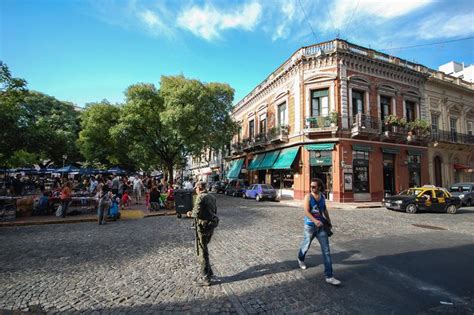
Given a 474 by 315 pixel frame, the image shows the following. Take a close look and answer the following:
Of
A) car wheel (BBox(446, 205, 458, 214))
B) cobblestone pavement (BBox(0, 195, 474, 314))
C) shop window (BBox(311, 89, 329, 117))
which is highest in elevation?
shop window (BBox(311, 89, 329, 117))

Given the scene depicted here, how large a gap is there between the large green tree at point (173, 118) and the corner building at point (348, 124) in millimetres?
5646

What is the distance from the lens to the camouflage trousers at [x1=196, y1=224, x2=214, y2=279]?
452 cm

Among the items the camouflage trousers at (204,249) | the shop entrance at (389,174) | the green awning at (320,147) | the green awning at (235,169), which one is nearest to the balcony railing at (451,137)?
the shop entrance at (389,174)

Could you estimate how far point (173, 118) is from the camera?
21.0 metres

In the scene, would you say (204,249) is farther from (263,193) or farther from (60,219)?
(263,193)

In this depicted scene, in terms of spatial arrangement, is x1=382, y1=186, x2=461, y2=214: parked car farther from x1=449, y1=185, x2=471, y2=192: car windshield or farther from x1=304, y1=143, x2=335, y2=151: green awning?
x1=304, y1=143, x2=335, y2=151: green awning

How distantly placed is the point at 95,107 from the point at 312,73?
21983mm

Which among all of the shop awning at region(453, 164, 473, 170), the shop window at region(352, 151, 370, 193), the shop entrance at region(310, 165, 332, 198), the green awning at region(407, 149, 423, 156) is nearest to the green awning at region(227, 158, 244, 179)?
the shop entrance at region(310, 165, 332, 198)

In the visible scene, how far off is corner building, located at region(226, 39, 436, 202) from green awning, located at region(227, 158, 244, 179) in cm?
796

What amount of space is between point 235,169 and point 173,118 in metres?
14.4

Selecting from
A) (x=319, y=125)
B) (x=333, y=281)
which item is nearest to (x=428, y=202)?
(x=319, y=125)

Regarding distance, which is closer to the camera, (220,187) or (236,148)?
(220,187)

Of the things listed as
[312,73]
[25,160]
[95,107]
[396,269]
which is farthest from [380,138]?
[25,160]

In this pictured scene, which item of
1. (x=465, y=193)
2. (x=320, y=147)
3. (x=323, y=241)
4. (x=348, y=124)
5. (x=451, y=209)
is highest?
(x=348, y=124)
